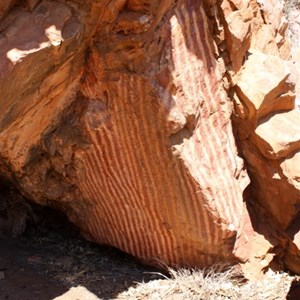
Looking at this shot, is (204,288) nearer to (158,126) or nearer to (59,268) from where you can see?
(59,268)

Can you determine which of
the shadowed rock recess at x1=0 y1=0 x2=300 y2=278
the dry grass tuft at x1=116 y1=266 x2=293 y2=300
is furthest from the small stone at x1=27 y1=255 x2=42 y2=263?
the dry grass tuft at x1=116 y1=266 x2=293 y2=300

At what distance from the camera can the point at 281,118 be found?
10.7 ft

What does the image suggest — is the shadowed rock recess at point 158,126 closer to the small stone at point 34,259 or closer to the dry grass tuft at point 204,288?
the dry grass tuft at point 204,288

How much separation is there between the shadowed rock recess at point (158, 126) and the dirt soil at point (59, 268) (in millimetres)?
129

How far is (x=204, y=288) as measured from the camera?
3172 millimetres

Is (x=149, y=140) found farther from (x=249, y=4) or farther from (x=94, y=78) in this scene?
(x=249, y=4)

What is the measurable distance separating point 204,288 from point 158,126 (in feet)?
3.13

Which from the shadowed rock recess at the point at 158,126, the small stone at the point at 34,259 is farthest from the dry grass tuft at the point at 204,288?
the small stone at the point at 34,259

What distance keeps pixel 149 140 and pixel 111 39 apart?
529mm

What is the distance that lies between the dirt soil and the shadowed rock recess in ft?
0.42

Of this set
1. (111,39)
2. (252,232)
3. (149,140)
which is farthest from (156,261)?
(111,39)

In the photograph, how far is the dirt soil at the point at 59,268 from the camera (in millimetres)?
3172

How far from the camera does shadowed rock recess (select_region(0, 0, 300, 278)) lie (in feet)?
8.60

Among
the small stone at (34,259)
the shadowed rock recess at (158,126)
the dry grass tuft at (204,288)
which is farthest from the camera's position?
the small stone at (34,259)
